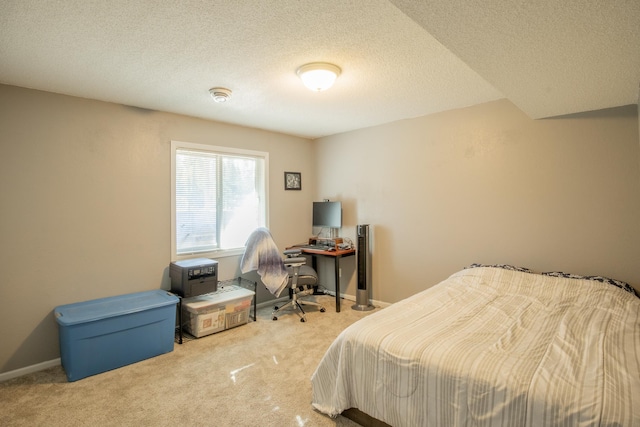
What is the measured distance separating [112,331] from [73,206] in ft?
4.00

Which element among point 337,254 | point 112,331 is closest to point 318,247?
point 337,254

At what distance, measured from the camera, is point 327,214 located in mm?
4539

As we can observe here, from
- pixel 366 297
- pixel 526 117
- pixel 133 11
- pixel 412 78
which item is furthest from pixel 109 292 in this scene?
pixel 526 117

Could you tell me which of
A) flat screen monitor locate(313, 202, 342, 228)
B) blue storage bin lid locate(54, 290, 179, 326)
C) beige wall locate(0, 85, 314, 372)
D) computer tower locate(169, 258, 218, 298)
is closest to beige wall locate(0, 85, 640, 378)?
beige wall locate(0, 85, 314, 372)

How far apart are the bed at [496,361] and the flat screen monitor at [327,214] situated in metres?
2.09

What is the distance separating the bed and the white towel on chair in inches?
67.1

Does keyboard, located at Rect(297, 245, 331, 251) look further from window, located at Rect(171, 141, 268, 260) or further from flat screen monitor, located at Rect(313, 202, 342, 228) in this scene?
window, located at Rect(171, 141, 268, 260)

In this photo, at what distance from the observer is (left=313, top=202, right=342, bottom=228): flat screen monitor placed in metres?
4.41

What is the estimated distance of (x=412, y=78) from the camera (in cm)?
258

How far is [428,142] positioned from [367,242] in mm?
1457

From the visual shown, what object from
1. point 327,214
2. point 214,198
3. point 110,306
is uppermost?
point 214,198

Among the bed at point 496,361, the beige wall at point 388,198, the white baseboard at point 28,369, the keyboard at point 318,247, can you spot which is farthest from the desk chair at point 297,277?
the white baseboard at point 28,369

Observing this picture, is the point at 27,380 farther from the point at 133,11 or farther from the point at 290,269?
the point at 133,11

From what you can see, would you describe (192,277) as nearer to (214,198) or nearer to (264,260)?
(264,260)
